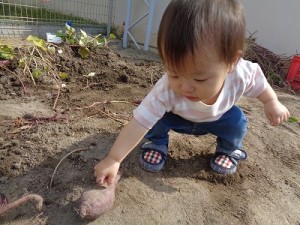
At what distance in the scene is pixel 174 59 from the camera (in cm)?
100

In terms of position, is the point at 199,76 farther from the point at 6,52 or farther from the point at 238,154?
the point at 6,52

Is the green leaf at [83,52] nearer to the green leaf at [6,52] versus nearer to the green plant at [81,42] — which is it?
the green plant at [81,42]

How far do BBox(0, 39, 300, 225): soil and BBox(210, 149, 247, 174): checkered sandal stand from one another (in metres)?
0.03

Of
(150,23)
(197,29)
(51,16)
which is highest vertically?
(197,29)

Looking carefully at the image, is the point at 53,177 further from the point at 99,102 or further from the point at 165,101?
the point at 99,102

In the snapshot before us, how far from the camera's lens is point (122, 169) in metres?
1.40

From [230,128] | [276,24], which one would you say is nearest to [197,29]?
[230,128]

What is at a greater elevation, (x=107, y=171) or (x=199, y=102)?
(x=199, y=102)

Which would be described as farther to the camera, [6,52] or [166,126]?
[6,52]

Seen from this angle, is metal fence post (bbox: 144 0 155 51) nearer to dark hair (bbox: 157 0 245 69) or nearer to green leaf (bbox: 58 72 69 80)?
green leaf (bbox: 58 72 69 80)

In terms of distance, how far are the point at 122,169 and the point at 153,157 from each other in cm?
15

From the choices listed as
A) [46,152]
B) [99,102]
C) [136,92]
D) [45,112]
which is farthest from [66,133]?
[136,92]

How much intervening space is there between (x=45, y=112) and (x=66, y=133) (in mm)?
304

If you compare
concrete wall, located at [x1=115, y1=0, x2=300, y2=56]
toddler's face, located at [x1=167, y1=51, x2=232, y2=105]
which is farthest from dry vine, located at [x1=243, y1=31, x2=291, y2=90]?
toddler's face, located at [x1=167, y1=51, x2=232, y2=105]
